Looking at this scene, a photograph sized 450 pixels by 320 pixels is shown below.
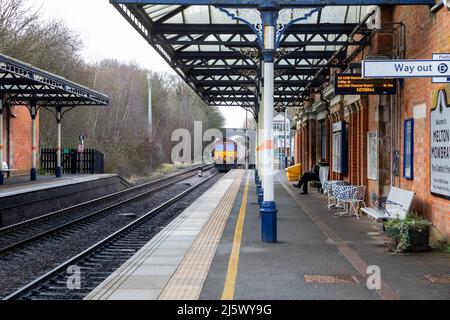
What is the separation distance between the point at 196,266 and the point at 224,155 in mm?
38057

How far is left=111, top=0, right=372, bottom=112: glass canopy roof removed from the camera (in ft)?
41.2

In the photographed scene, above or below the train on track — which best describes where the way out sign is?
above

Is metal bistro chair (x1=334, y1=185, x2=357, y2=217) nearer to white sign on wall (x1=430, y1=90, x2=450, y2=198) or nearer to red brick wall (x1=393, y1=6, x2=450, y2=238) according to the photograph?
red brick wall (x1=393, y1=6, x2=450, y2=238)

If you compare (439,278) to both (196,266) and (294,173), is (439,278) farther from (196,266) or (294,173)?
(294,173)

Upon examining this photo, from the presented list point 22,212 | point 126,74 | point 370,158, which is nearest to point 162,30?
point 370,158

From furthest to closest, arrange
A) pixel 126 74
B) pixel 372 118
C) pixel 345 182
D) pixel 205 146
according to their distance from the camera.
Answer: pixel 205 146 → pixel 126 74 → pixel 345 182 → pixel 372 118

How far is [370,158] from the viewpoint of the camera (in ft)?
43.5

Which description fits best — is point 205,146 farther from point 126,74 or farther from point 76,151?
point 76,151

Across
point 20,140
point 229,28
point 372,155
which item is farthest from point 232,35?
point 20,140

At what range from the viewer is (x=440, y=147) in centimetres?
873

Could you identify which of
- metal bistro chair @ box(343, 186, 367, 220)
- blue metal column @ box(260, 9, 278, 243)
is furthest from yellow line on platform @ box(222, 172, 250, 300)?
metal bistro chair @ box(343, 186, 367, 220)

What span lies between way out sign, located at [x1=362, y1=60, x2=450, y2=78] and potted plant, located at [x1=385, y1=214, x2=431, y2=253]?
9.10 ft

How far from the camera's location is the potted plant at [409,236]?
28.1 ft

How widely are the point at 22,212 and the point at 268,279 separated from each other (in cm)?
1154
